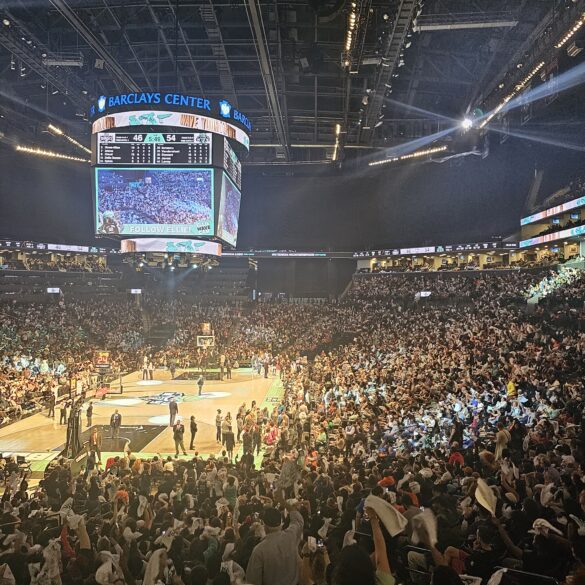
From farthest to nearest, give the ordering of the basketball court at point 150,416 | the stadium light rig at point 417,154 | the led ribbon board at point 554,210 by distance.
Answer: the stadium light rig at point 417,154
the led ribbon board at point 554,210
the basketball court at point 150,416

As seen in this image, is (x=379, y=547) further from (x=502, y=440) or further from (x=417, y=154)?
(x=417, y=154)

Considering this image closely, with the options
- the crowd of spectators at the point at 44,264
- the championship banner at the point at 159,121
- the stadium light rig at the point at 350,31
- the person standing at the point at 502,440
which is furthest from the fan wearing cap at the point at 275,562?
the crowd of spectators at the point at 44,264

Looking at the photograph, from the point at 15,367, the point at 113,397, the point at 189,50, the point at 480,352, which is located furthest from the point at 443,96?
the point at 15,367

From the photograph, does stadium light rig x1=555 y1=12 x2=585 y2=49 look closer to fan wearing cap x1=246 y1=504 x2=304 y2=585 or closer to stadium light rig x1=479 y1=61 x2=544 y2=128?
stadium light rig x1=479 y1=61 x2=544 y2=128

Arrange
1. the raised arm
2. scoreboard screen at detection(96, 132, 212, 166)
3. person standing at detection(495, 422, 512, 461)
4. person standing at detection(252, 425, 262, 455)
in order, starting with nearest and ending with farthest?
the raised arm
person standing at detection(495, 422, 512, 461)
person standing at detection(252, 425, 262, 455)
scoreboard screen at detection(96, 132, 212, 166)

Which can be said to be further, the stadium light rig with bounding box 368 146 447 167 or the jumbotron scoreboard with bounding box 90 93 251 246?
the stadium light rig with bounding box 368 146 447 167

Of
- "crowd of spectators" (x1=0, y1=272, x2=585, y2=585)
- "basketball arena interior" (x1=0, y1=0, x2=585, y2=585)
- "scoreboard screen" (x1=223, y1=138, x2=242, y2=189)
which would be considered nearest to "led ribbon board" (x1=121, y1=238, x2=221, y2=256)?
"basketball arena interior" (x1=0, y1=0, x2=585, y2=585)

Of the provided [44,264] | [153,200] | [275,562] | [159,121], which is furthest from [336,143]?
[275,562]

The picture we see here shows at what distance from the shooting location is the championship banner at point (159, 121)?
20609 millimetres

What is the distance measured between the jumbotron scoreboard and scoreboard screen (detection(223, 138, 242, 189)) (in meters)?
0.26

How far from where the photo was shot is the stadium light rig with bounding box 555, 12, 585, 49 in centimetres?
1410

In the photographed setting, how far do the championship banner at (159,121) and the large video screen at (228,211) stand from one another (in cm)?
203

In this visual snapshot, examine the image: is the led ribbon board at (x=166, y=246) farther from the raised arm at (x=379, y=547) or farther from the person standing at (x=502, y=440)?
the raised arm at (x=379, y=547)

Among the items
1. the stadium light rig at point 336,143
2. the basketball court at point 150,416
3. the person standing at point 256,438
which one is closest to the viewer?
the person standing at point 256,438
